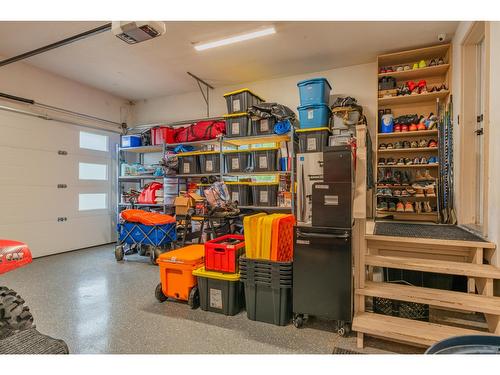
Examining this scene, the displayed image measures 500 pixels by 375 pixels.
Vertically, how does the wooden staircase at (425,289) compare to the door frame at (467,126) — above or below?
below

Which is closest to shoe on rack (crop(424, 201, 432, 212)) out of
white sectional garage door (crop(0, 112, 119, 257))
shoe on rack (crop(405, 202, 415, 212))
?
shoe on rack (crop(405, 202, 415, 212))

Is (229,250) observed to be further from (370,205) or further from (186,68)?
(186,68)

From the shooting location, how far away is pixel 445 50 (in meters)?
3.88

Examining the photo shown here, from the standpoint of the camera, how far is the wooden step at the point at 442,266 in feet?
6.91

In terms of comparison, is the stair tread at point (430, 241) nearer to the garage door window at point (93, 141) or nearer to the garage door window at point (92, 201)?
the garage door window at point (92, 201)

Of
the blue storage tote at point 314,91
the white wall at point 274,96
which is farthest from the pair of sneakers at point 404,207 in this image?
the blue storage tote at point 314,91

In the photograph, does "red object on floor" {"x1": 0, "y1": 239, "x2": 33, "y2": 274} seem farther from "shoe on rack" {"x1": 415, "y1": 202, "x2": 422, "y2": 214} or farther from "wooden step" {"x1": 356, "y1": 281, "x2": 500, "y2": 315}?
"shoe on rack" {"x1": 415, "y1": 202, "x2": 422, "y2": 214}

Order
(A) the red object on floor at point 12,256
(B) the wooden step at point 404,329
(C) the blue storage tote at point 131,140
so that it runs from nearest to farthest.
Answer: (A) the red object on floor at point 12,256, (B) the wooden step at point 404,329, (C) the blue storage tote at point 131,140

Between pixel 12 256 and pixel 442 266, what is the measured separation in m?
3.12

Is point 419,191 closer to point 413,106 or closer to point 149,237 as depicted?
point 413,106

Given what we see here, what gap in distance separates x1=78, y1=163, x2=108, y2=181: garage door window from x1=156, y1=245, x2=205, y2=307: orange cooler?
373 centimetres

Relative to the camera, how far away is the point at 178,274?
2859 millimetres

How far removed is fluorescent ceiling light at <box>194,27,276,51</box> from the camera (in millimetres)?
3564
